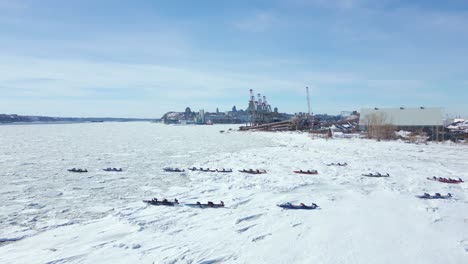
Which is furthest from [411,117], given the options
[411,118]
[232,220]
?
[232,220]

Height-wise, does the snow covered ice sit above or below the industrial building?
below

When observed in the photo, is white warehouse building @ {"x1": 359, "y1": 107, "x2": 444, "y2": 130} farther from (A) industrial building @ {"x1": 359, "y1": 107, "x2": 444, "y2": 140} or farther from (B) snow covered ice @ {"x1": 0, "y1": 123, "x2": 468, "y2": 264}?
(B) snow covered ice @ {"x1": 0, "y1": 123, "x2": 468, "y2": 264}

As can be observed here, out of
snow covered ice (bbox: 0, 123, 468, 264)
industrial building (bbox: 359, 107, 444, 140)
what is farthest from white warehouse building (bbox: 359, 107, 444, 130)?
snow covered ice (bbox: 0, 123, 468, 264)

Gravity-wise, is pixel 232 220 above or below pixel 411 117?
below

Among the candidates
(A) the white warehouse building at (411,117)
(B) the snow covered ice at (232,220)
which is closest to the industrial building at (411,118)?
(A) the white warehouse building at (411,117)

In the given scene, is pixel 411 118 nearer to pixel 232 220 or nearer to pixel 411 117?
pixel 411 117

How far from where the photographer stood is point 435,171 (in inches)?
596

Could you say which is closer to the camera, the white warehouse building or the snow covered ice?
the snow covered ice

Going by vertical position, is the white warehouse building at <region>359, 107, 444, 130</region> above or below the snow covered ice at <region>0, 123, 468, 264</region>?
above

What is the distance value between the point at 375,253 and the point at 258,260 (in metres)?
1.98

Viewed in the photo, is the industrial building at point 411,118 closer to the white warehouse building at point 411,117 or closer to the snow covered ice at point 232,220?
the white warehouse building at point 411,117

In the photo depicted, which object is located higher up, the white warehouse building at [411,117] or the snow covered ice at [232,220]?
the white warehouse building at [411,117]

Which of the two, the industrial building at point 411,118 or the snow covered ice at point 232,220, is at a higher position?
the industrial building at point 411,118

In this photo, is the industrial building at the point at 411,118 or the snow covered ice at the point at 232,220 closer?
the snow covered ice at the point at 232,220
